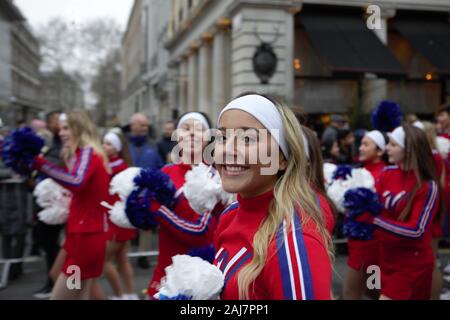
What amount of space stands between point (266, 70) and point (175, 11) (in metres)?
10.9

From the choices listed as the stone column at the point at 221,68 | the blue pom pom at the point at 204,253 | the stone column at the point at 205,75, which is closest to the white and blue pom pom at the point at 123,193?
the blue pom pom at the point at 204,253

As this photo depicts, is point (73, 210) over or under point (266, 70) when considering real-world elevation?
under

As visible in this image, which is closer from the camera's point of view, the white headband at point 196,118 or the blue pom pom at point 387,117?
the white headband at point 196,118

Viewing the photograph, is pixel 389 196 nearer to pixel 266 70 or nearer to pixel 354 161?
pixel 354 161

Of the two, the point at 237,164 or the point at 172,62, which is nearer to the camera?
the point at 237,164

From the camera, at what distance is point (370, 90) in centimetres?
1416

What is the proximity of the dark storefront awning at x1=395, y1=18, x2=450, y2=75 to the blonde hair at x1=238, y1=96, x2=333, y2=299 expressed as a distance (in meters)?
12.4

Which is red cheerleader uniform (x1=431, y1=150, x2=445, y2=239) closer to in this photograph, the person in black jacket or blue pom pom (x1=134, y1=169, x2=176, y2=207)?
blue pom pom (x1=134, y1=169, x2=176, y2=207)

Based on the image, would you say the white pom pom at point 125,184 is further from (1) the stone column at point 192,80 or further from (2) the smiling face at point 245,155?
(1) the stone column at point 192,80

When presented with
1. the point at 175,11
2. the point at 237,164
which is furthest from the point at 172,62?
the point at 237,164

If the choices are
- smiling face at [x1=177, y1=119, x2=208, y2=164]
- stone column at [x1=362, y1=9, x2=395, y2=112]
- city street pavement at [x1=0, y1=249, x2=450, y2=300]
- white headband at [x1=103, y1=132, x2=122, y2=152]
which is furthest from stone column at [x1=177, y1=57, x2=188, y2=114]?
smiling face at [x1=177, y1=119, x2=208, y2=164]

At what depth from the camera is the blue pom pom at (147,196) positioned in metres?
2.92

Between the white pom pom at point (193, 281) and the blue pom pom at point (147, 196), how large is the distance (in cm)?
145

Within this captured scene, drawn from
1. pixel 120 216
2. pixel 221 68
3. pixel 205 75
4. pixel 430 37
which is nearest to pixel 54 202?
pixel 120 216
